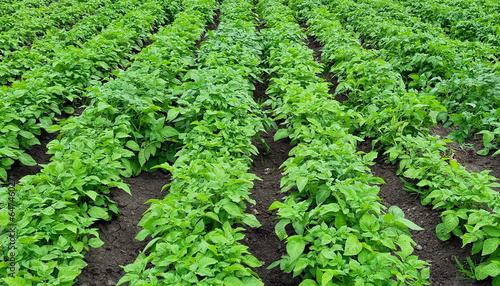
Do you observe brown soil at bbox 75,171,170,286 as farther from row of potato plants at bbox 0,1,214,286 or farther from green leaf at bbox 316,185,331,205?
green leaf at bbox 316,185,331,205

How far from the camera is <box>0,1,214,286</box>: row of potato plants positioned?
2.90 m

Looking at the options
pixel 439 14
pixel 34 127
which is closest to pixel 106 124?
pixel 34 127

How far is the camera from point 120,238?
3.75m

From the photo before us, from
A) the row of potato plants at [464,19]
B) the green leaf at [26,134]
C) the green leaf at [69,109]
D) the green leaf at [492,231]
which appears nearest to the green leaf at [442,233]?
the green leaf at [492,231]

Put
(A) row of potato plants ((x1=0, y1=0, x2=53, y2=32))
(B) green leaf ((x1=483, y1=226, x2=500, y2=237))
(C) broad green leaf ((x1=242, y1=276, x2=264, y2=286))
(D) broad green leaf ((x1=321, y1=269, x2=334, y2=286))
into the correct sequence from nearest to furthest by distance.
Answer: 1. (D) broad green leaf ((x1=321, y1=269, x2=334, y2=286))
2. (C) broad green leaf ((x1=242, y1=276, x2=264, y2=286))
3. (B) green leaf ((x1=483, y1=226, x2=500, y2=237))
4. (A) row of potato plants ((x1=0, y1=0, x2=53, y2=32))

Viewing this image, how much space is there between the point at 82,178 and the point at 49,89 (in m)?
2.45

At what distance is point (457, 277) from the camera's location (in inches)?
125

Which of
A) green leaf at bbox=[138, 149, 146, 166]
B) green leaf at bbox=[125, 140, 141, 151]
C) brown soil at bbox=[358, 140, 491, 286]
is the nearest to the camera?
brown soil at bbox=[358, 140, 491, 286]

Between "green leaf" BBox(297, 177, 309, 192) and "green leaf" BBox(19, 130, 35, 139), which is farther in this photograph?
"green leaf" BBox(19, 130, 35, 139)

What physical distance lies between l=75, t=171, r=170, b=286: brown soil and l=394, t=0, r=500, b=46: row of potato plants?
25.4ft

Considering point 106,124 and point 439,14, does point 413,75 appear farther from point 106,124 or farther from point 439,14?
point 106,124

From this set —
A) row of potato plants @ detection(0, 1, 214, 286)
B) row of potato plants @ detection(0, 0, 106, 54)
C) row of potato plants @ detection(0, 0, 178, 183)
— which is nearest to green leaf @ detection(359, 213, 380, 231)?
row of potato plants @ detection(0, 1, 214, 286)

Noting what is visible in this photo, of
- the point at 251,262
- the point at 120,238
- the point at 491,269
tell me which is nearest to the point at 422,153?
the point at 491,269

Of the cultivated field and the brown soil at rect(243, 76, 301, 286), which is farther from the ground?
the cultivated field
